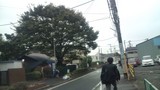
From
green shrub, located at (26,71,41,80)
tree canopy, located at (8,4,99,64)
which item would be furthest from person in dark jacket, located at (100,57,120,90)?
tree canopy, located at (8,4,99,64)

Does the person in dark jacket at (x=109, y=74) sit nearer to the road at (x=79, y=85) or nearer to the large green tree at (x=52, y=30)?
the road at (x=79, y=85)

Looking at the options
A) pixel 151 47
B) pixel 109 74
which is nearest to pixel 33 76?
pixel 109 74

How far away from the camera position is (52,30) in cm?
5225

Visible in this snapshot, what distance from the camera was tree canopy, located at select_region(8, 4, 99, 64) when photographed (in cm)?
5228

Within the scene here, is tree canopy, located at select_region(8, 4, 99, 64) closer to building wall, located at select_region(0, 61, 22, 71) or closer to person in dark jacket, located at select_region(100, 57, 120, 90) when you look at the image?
building wall, located at select_region(0, 61, 22, 71)

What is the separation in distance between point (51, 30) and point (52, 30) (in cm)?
16

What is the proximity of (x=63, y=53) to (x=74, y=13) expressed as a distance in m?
6.78

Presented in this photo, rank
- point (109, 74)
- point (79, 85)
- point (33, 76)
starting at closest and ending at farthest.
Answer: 1. point (109, 74)
2. point (79, 85)
3. point (33, 76)

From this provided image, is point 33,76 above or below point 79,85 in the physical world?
above

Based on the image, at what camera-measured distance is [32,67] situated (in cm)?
4872

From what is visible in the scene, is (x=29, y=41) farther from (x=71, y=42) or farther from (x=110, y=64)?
(x=110, y=64)

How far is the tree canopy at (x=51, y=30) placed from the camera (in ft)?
172

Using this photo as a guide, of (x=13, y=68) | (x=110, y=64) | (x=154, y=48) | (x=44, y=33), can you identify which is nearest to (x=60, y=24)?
(x=44, y=33)

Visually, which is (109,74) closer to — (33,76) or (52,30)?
(33,76)
